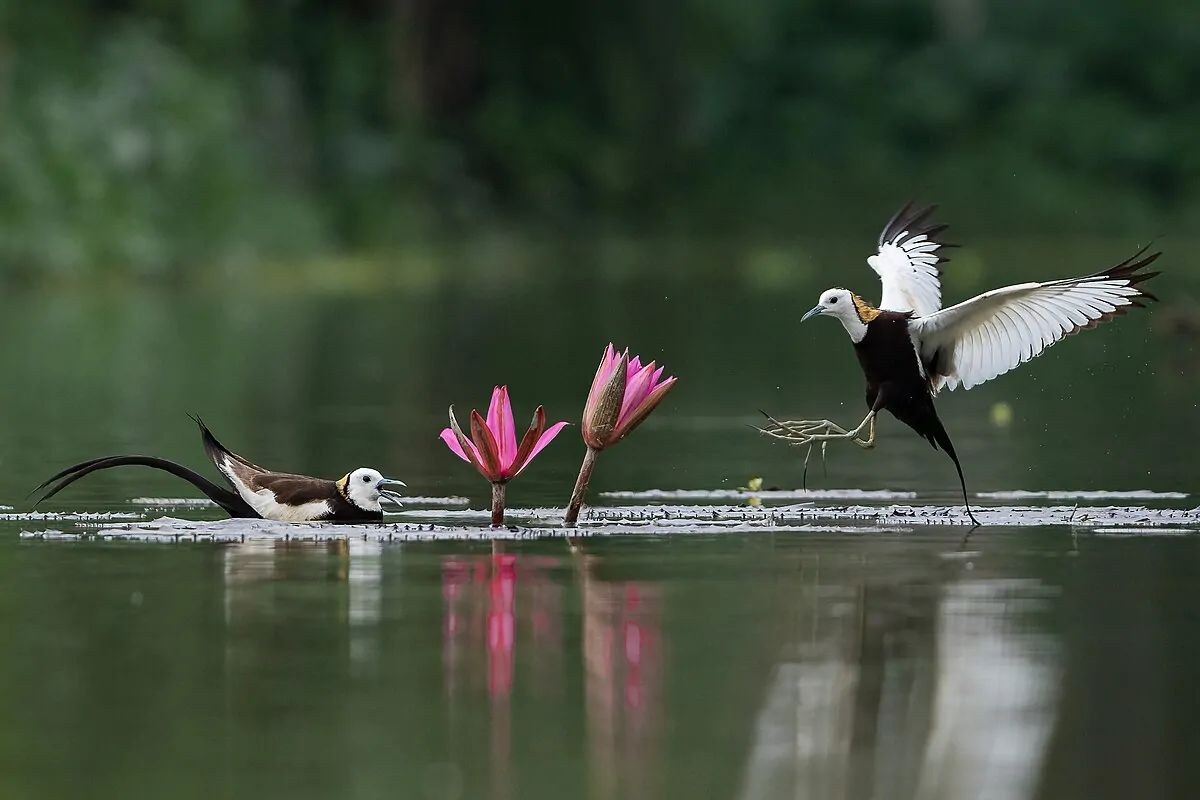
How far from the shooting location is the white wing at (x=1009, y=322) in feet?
33.5

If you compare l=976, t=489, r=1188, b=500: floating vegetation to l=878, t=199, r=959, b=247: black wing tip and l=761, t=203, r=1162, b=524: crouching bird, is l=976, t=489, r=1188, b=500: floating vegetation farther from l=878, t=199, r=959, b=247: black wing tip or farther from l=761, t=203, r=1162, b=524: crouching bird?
l=878, t=199, r=959, b=247: black wing tip

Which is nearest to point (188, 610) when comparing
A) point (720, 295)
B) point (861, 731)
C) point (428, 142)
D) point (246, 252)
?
point (861, 731)

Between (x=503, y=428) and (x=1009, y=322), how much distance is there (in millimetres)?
2077

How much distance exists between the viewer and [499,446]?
31.8 ft

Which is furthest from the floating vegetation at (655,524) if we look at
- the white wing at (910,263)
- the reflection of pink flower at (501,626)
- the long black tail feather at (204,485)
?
the white wing at (910,263)

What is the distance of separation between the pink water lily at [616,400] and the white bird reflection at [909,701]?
204 centimetres

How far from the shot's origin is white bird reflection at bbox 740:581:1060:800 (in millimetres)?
5363

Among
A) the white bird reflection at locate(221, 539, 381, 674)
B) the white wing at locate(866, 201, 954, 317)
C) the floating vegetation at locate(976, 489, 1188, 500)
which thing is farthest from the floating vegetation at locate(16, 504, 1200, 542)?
the white wing at locate(866, 201, 954, 317)

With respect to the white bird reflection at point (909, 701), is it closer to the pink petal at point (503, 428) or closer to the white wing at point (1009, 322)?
the pink petal at point (503, 428)

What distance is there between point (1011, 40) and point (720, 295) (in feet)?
78.1

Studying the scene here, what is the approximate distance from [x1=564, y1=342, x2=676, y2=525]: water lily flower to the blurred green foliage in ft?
76.7

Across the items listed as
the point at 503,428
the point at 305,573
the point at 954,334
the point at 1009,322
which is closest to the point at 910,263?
the point at 954,334

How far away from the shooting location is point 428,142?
146 ft

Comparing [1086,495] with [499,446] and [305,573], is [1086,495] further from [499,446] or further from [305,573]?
[305,573]
